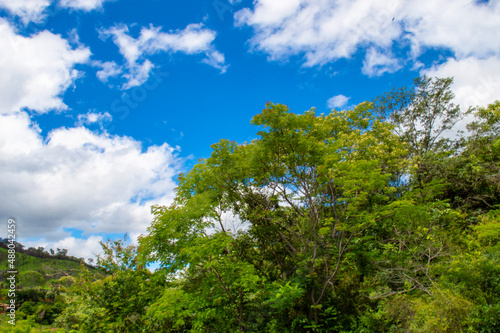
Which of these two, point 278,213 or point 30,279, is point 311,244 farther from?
point 30,279

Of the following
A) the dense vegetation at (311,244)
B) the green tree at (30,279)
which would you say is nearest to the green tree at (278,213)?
the dense vegetation at (311,244)

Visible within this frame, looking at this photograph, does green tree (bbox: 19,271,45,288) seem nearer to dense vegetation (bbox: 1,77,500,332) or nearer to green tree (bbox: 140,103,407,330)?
dense vegetation (bbox: 1,77,500,332)

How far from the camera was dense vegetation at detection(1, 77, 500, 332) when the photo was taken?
9.55 m

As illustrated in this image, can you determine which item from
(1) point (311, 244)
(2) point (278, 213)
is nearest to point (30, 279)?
(2) point (278, 213)

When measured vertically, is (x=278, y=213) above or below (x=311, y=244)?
above

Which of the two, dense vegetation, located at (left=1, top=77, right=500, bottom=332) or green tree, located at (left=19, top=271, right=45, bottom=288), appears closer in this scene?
dense vegetation, located at (left=1, top=77, right=500, bottom=332)

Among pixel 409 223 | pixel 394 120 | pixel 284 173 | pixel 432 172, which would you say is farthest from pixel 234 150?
pixel 394 120

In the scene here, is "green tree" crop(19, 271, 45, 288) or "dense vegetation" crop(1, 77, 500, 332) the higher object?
"green tree" crop(19, 271, 45, 288)

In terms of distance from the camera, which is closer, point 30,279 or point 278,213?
point 278,213

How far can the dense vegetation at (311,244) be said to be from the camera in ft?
31.3

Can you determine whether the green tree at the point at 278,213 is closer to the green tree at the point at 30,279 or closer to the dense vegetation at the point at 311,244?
the dense vegetation at the point at 311,244

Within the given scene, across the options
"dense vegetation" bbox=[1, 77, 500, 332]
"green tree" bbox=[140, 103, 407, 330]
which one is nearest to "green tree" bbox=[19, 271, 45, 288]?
"dense vegetation" bbox=[1, 77, 500, 332]

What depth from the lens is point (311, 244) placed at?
11.8 m

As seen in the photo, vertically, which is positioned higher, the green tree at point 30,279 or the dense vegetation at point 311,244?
the green tree at point 30,279
